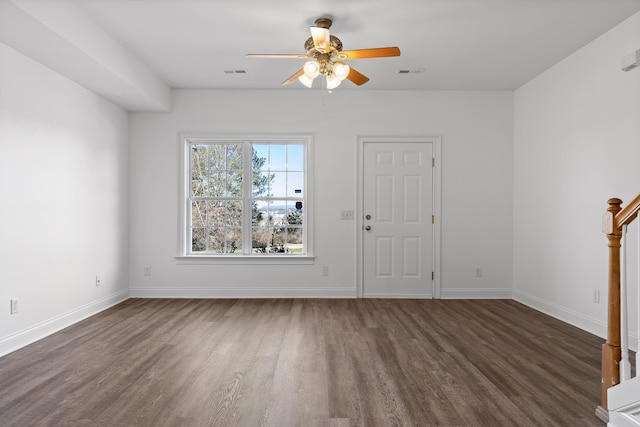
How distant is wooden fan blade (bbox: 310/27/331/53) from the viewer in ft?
9.21

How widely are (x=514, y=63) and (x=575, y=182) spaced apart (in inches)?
58.5

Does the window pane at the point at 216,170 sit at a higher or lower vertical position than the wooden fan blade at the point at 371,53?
lower

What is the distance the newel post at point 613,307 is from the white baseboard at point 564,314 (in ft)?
5.66

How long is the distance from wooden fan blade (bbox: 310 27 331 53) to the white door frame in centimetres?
229

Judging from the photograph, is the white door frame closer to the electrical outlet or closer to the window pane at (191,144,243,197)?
the electrical outlet

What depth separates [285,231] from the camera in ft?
17.4

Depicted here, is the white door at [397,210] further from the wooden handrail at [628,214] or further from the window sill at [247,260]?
the wooden handrail at [628,214]

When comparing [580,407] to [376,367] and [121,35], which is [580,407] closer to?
[376,367]

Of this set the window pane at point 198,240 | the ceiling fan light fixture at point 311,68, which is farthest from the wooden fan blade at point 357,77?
the window pane at point 198,240

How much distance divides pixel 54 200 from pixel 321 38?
3040 millimetres

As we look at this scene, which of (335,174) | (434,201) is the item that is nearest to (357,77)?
(335,174)

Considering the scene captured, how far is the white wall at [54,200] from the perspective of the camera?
3170mm

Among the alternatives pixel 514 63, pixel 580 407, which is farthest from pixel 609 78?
pixel 580 407

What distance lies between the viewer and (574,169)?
396cm
